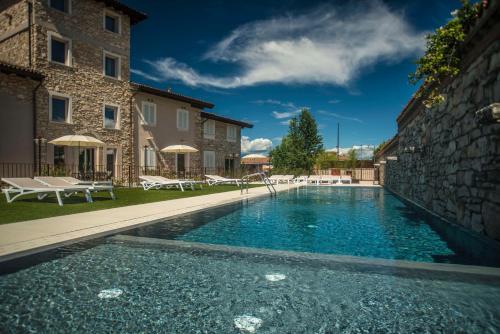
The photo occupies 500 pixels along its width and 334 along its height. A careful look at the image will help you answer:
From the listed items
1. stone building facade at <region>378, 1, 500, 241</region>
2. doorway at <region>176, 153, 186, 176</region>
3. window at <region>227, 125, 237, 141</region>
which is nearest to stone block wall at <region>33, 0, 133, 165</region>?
doorway at <region>176, 153, 186, 176</region>

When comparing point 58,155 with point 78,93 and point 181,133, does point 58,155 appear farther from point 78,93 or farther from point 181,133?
point 181,133

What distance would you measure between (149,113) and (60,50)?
5812 millimetres

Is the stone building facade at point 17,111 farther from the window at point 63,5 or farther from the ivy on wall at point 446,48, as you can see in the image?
the ivy on wall at point 446,48

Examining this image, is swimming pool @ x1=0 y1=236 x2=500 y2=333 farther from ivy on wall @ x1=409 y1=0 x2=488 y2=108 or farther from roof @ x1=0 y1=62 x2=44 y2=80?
roof @ x1=0 y1=62 x2=44 y2=80

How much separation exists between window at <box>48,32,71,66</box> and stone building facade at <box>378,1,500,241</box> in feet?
55.9

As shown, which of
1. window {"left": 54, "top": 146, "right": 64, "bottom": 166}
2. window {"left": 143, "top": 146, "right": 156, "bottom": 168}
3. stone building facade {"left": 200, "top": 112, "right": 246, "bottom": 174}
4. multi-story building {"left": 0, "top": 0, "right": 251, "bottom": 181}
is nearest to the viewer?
multi-story building {"left": 0, "top": 0, "right": 251, "bottom": 181}

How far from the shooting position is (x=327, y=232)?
19.5 ft

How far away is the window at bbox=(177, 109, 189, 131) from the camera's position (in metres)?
21.8

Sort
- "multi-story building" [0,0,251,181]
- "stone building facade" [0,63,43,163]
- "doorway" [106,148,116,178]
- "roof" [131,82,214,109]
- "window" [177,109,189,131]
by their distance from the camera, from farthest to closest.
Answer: "window" [177,109,189,131]
"roof" [131,82,214,109]
"doorway" [106,148,116,178]
"multi-story building" [0,0,251,181]
"stone building facade" [0,63,43,163]

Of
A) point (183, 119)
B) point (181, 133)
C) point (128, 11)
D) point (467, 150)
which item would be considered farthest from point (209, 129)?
point (467, 150)

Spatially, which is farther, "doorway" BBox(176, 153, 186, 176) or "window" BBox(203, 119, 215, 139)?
"window" BBox(203, 119, 215, 139)

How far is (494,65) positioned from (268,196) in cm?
940

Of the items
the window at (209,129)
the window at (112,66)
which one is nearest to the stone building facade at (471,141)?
the window at (112,66)

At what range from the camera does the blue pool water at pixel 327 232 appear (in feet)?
15.0
